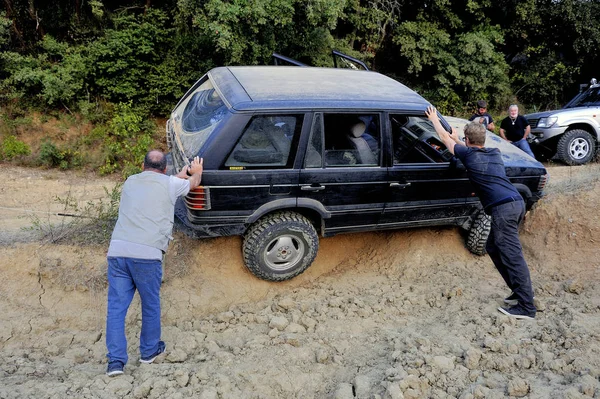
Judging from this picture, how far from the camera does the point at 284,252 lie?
5133mm

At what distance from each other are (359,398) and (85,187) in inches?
254

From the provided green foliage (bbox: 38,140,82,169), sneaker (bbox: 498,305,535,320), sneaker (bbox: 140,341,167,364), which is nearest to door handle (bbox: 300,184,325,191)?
sneaker (bbox: 140,341,167,364)

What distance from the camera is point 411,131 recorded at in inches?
209

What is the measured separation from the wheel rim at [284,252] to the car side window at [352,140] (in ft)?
2.84

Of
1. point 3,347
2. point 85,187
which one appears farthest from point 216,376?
point 85,187

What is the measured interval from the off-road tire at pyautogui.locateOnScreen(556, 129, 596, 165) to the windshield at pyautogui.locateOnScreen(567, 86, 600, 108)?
776 mm

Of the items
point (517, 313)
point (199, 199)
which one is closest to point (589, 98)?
point (517, 313)

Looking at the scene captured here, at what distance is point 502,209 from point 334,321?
76.3 inches

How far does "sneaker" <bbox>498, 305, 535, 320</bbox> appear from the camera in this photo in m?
4.74

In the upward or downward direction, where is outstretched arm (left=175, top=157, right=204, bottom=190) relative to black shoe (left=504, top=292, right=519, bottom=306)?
upward

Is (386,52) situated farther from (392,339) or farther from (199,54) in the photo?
(392,339)

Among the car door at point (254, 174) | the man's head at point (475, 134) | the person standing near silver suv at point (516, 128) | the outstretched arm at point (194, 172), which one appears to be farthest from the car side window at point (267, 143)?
the person standing near silver suv at point (516, 128)

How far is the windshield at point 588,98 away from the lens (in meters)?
10.2

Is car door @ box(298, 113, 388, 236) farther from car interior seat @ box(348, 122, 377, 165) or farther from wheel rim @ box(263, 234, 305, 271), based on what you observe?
wheel rim @ box(263, 234, 305, 271)
